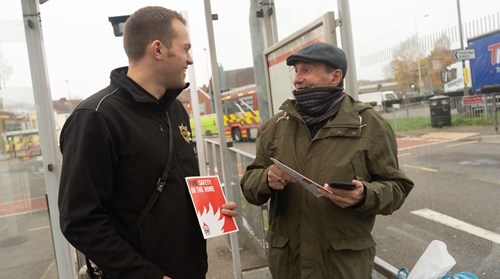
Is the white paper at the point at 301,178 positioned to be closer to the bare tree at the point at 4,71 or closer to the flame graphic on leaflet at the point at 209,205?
the flame graphic on leaflet at the point at 209,205

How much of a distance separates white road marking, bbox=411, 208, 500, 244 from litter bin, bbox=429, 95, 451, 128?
0.79 metres

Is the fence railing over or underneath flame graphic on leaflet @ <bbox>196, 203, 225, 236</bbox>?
underneath

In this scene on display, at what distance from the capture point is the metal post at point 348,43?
7.59 ft

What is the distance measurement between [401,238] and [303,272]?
1914 mm

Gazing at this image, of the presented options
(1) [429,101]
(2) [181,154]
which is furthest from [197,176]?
(1) [429,101]

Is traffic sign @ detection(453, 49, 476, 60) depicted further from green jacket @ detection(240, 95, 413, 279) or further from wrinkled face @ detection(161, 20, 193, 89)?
wrinkled face @ detection(161, 20, 193, 89)

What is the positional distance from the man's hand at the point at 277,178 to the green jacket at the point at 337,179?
A: 0.26 feet

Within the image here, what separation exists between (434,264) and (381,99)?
1138mm

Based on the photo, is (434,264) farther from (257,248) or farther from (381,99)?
(257,248)

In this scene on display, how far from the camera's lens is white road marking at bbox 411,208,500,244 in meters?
2.60

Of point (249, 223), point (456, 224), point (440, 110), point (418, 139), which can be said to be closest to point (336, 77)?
point (440, 110)

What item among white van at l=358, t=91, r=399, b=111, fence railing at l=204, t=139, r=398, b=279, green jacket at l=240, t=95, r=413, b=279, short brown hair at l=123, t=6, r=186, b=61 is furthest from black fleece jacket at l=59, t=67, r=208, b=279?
fence railing at l=204, t=139, r=398, b=279

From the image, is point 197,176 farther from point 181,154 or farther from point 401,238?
point 401,238

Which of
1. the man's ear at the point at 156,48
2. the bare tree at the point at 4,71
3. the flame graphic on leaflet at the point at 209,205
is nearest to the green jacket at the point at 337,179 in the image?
the flame graphic on leaflet at the point at 209,205
